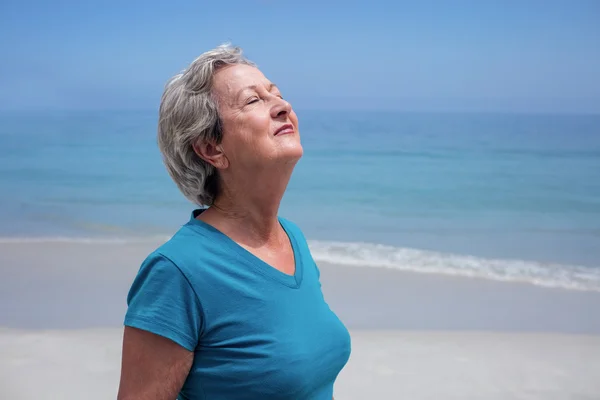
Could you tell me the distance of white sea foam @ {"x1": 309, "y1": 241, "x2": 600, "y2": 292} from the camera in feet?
20.0

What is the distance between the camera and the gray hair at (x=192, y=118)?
142 cm

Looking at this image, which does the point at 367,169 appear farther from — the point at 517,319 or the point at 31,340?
the point at 31,340

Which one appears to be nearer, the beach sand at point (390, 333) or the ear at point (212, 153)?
the ear at point (212, 153)

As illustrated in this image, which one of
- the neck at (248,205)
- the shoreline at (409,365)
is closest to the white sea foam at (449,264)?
the shoreline at (409,365)

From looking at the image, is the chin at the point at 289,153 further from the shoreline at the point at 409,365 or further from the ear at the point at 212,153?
the shoreline at the point at 409,365

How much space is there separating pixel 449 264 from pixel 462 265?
0.40 ft

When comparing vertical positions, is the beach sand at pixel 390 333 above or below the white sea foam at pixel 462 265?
above

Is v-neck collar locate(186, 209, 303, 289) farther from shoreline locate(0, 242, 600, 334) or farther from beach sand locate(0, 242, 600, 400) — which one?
shoreline locate(0, 242, 600, 334)

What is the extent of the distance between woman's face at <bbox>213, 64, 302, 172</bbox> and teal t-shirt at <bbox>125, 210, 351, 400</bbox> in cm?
17

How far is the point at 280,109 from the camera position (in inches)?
56.8

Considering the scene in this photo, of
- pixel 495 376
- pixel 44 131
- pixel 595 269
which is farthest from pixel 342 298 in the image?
pixel 44 131

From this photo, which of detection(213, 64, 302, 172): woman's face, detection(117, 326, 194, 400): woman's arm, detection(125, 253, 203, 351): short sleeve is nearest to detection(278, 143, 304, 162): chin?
detection(213, 64, 302, 172): woman's face

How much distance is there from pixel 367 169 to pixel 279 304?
14.8 meters

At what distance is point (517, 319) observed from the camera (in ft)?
16.3
